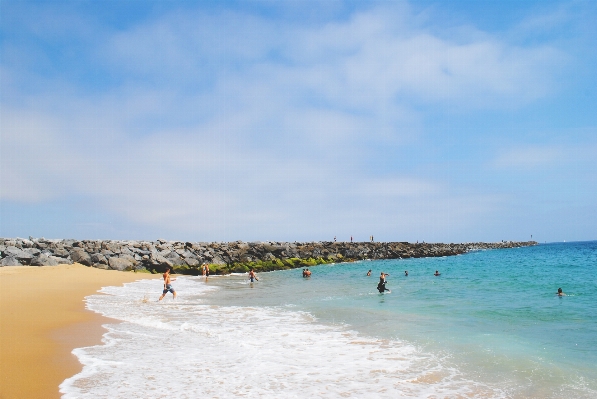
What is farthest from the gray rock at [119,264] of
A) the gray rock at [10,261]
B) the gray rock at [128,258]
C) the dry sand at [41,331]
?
the dry sand at [41,331]

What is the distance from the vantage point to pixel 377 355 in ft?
32.1

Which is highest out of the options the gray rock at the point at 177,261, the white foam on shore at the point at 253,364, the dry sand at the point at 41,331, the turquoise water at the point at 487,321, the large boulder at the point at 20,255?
the large boulder at the point at 20,255

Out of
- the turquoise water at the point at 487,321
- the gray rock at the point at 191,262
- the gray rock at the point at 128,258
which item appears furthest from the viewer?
the gray rock at the point at 191,262

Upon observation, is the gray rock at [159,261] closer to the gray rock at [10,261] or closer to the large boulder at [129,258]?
the large boulder at [129,258]

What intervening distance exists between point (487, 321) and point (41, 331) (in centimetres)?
1394

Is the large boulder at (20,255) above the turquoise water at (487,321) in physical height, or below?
above

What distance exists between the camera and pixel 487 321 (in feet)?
47.2

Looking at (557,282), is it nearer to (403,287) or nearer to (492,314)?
(403,287)

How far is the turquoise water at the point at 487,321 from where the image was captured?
8656 millimetres

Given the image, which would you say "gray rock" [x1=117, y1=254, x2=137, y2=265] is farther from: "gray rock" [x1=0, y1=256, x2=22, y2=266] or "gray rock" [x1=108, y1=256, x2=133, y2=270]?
"gray rock" [x1=0, y1=256, x2=22, y2=266]

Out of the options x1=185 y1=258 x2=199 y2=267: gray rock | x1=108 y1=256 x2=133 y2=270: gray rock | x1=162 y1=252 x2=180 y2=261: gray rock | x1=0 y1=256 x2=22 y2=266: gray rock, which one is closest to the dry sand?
x1=0 y1=256 x2=22 y2=266: gray rock

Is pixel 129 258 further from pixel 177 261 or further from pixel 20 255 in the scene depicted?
pixel 20 255

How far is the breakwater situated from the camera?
3478cm

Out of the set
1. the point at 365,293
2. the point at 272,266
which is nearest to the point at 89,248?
the point at 272,266
